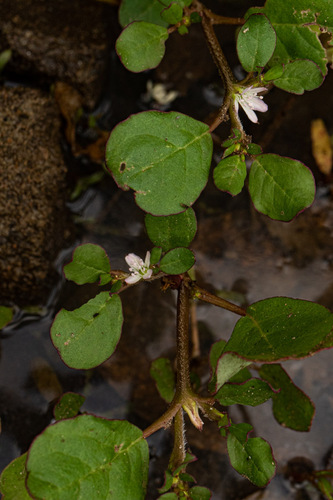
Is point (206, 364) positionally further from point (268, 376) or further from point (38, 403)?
point (38, 403)

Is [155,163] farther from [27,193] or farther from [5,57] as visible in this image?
[5,57]

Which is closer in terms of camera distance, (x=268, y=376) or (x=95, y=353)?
(x=95, y=353)

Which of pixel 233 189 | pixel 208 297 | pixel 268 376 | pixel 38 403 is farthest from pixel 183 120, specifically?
pixel 38 403

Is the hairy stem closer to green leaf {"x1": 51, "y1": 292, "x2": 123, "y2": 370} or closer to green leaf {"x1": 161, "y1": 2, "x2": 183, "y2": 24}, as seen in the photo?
green leaf {"x1": 51, "y1": 292, "x2": 123, "y2": 370}

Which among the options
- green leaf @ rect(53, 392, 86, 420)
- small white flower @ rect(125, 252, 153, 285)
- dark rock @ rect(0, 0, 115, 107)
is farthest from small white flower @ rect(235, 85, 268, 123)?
green leaf @ rect(53, 392, 86, 420)

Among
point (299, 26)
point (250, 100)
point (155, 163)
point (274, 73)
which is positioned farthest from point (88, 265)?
point (299, 26)

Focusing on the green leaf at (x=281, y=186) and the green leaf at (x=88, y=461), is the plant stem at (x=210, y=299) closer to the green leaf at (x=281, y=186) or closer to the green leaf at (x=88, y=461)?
the green leaf at (x=281, y=186)

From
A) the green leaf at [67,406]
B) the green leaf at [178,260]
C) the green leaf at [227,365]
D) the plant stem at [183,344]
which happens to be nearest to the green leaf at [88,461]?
the plant stem at [183,344]
